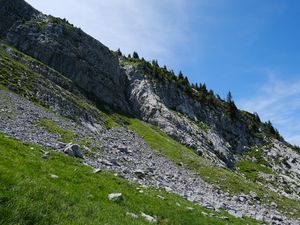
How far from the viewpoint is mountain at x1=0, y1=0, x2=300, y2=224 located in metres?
31.0

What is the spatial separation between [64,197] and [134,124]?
66433mm

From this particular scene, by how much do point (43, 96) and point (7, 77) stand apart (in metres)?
7.07

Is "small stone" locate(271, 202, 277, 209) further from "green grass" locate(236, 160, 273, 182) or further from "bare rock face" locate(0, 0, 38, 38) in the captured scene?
"bare rock face" locate(0, 0, 38, 38)

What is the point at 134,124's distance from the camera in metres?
79.0

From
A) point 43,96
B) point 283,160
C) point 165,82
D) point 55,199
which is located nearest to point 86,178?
point 55,199

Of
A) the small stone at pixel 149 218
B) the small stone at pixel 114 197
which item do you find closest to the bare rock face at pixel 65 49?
the small stone at pixel 114 197

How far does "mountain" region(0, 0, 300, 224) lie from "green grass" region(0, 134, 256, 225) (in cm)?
45

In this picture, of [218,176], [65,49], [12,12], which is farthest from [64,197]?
[12,12]

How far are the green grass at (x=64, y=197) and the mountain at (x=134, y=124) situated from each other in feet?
1.49

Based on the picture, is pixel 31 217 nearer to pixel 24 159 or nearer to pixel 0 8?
pixel 24 159

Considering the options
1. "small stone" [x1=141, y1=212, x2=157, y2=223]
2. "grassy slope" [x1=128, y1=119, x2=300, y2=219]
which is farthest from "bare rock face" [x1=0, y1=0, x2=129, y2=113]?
"small stone" [x1=141, y1=212, x2=157, y2=223]

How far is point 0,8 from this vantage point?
84375 mm

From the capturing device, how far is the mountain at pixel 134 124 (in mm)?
30969

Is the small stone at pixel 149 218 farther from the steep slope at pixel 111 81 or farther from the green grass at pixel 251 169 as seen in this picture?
the green grass at pixel 251 169
